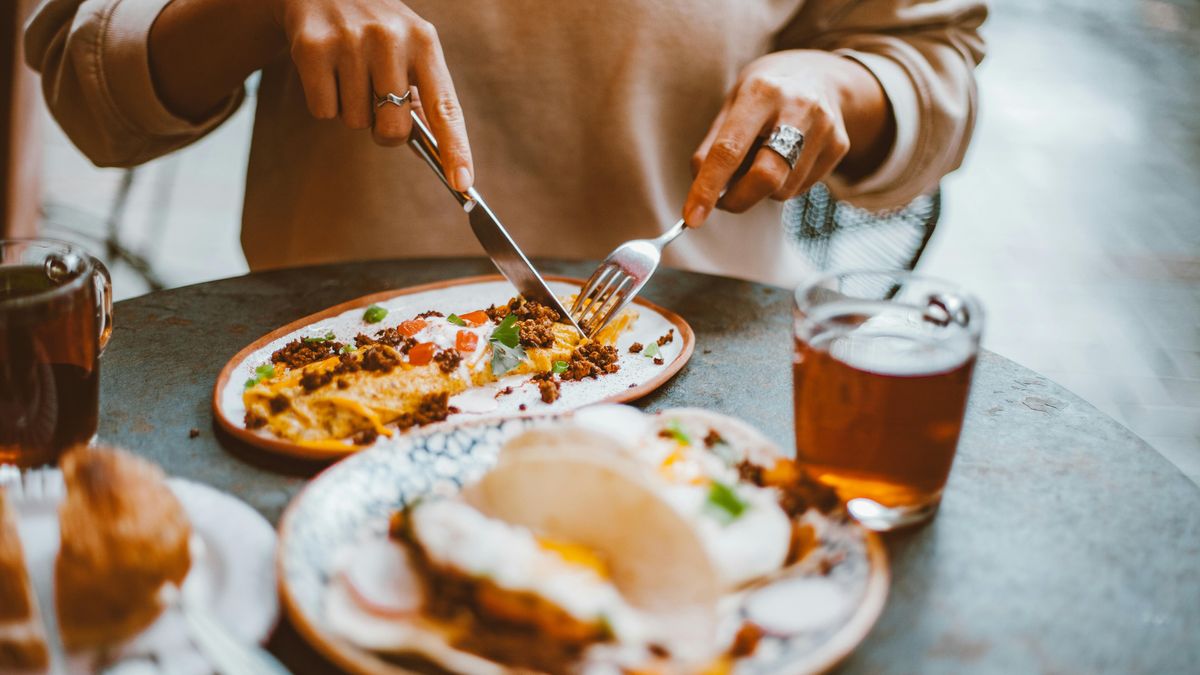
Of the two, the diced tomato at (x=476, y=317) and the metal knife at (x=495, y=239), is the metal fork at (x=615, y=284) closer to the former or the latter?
the metal knife at (x=495, y=239)

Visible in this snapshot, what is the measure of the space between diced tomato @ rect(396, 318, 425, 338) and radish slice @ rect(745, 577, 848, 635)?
794mm

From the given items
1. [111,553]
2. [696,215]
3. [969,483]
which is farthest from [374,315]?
[969,483]

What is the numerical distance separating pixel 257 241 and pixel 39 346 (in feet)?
3.59

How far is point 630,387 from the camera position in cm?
Result: 134

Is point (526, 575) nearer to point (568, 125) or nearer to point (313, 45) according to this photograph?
point (313, 45)

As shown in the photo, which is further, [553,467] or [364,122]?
[364,122]

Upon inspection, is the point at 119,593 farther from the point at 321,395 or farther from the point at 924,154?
the point at 924,154

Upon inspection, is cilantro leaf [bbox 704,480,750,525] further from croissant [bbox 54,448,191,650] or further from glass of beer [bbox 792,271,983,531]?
croissant [bbox 54,448,191,650]

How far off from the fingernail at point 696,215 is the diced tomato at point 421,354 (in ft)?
1.66

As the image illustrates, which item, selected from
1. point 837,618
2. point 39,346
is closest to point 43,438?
point 39,346

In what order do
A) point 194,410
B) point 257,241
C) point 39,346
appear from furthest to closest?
point 257,241, point 194,410, point 39,346

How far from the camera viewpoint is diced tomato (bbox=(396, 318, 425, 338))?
4.81ft

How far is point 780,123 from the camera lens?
1650 millimetres

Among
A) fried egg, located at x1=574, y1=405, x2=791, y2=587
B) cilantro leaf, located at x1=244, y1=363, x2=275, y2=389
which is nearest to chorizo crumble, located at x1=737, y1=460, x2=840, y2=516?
fried egg, located at x1=574, y1=405, x2=791, y2=587
